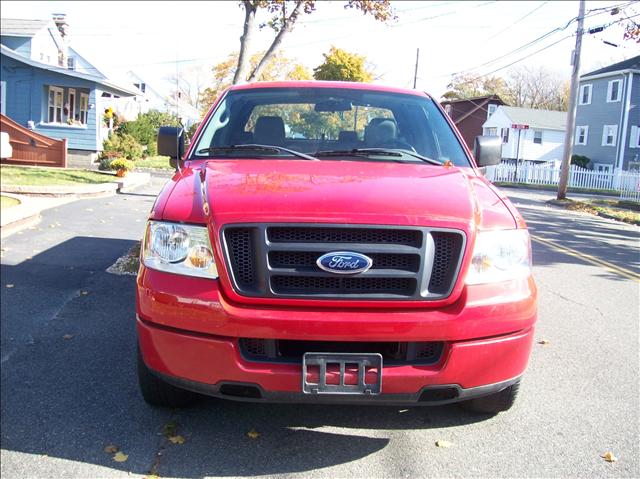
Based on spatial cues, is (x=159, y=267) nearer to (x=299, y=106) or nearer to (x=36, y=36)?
(x=299, y=106)

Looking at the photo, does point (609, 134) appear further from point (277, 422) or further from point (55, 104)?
point (277, 422)

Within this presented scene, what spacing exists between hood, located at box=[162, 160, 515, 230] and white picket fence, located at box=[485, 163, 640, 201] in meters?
23.0

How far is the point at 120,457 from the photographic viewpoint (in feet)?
9.86

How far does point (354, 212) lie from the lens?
9.36 ft

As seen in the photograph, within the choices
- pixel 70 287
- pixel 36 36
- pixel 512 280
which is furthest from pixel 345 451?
pixel 36 36

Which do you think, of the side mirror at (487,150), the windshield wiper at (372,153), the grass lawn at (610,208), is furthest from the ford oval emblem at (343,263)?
the grass lawn at (610,208)

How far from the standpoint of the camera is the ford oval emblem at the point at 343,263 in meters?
2.81

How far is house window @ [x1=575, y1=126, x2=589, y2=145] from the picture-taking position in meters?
41.9

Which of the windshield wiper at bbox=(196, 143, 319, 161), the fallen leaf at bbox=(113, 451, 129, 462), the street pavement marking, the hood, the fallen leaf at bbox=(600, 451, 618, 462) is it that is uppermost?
the windshield wiper at bbox=(196, 143, 319, 161)

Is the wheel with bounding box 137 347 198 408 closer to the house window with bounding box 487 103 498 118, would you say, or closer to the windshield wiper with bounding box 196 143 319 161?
the windshield wiper with bounding box 196 143 319 161

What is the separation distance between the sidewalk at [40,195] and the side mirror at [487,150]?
6234mm

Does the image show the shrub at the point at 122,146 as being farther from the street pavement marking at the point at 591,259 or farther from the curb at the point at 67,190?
the street pavement marking at the point at 591,259

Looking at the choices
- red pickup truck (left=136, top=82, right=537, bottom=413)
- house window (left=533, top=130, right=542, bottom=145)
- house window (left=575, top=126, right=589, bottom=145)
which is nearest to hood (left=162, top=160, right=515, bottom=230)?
red pickup truck (left=136, top=82, right=537, bottom=413)

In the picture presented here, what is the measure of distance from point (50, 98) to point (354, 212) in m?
23.2
